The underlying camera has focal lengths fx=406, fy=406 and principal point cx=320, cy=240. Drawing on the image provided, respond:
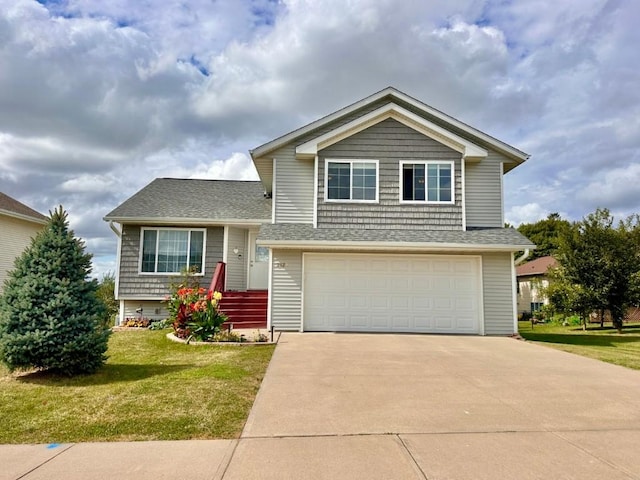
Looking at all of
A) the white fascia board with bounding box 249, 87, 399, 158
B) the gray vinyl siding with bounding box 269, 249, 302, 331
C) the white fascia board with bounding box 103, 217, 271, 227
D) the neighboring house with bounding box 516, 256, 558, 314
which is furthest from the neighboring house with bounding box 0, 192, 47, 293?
the neighboring house with bounding box 516, 256, 558, 314

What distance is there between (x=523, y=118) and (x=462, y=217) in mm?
6710

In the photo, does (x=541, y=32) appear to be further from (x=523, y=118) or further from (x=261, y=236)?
(x=261, y=236)

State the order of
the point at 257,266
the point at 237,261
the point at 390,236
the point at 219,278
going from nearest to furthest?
the point at 390,236 < the point at 219,278 < the point at 237,261 < the point at 257,266

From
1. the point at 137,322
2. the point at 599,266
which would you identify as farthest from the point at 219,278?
the point at 599,266

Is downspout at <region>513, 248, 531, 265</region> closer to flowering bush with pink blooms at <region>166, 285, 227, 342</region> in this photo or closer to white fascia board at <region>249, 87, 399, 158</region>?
white fascia board at <region>249, 87, 399, 158</region>

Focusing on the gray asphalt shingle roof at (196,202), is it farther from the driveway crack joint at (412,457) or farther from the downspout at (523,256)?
the driveway crack joint at (412,457)

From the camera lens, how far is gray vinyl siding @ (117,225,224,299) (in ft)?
46.6

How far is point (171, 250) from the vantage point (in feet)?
47.7

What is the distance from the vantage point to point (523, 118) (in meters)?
16.2

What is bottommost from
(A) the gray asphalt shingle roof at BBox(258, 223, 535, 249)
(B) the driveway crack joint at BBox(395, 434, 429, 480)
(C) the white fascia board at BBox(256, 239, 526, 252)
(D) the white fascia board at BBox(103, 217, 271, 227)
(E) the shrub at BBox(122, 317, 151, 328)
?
(B) the driveway crack joint at BBox(395, 434, 429, 480)

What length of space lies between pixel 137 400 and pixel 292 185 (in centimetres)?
863

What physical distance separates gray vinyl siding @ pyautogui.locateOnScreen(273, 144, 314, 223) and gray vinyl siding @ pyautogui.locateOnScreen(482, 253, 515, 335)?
18.5 ft

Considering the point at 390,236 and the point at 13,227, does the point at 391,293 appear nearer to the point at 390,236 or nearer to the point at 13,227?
the point at 390,236

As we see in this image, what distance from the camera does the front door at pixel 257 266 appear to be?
14898 mm
